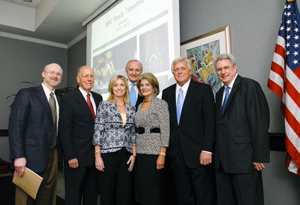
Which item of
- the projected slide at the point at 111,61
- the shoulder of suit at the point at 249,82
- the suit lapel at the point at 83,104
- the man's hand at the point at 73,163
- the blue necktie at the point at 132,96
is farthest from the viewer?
the projected slide at the point at 111,61

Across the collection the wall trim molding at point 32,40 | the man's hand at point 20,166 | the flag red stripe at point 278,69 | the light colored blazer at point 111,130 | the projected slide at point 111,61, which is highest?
the wall trim molding at point 32,40

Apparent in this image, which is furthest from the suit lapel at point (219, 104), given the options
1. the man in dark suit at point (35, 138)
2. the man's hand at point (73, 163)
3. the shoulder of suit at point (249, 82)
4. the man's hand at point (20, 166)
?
the man's hand at point (20, 166)

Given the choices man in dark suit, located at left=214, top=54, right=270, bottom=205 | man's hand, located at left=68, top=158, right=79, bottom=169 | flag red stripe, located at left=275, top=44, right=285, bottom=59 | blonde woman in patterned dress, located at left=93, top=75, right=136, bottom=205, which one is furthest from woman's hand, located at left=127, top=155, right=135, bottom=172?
flag red stripe, located at left=275, top=44, right=285, bottom=59

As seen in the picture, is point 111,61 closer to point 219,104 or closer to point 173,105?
point 173,105

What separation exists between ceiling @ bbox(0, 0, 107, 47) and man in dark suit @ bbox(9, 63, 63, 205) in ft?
9.36

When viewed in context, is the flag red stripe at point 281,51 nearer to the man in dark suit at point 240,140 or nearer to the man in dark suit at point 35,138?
the man in dark suit at point 240,140

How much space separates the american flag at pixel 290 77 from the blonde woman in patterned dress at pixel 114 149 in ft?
4.34

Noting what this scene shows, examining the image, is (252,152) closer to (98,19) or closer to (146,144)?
(146,144)

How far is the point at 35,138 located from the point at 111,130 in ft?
2.30

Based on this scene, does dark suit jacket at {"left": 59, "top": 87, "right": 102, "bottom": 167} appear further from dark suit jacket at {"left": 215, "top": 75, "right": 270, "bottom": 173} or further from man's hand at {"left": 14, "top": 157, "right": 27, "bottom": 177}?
dark suit jacket at {"left": 215, "top": 75, "right": 270, "bottom": 173}

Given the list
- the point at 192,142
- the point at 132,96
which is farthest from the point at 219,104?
the point at 132,96

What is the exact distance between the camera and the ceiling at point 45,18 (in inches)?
173

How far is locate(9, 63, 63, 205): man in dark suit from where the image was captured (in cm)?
188

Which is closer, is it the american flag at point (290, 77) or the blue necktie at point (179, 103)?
the american flag at point (290, 77)
